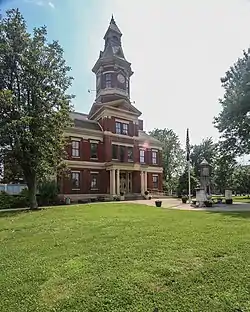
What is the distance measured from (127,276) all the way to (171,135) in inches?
2347

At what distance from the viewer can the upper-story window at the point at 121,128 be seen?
36250 millimetres

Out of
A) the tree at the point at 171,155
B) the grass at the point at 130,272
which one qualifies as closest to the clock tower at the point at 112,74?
the tree at the point at 171,155

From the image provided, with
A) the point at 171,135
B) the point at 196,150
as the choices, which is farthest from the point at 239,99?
the point at 196,150

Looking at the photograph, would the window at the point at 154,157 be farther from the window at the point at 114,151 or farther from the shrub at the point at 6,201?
the shrub at the point at 6,201

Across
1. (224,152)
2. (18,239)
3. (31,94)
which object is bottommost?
(18,239)

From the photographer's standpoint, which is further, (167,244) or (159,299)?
(167,244)

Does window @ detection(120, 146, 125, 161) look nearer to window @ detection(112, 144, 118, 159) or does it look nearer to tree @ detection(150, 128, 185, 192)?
window @ detection(112, 144, 118, 159)

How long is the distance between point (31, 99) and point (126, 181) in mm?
18142

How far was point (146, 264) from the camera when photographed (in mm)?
5762

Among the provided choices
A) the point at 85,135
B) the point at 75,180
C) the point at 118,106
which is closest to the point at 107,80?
the point at 118,106

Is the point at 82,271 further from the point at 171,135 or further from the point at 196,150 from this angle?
the point at 196,150

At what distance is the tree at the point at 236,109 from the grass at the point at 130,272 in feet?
64.6

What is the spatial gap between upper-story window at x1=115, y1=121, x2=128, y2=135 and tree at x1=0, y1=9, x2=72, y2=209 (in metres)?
14.1

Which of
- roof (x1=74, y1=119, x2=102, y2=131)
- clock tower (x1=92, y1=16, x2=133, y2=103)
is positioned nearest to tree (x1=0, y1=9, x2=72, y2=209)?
roof (x1=74, y1=119, x2=102, y2=131)
